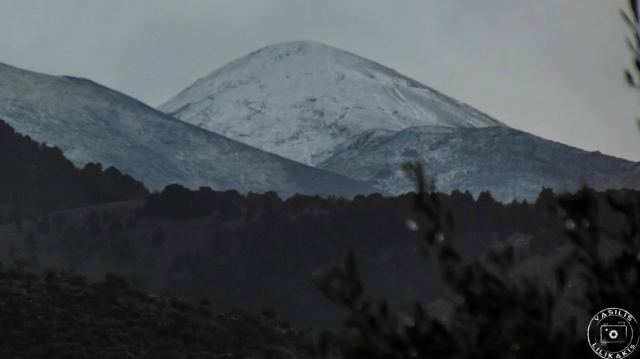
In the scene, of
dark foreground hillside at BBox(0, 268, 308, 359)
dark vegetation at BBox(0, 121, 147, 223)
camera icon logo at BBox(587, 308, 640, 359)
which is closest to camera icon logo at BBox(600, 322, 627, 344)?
camera icon logo at BBox(587, 308, 640, 359)

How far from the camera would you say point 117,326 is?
66.5 metres

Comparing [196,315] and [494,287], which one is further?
[196,315]

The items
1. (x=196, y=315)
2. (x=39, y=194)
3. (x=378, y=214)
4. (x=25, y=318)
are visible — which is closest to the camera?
(x=25, y=318)

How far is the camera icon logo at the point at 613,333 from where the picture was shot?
13117 millimetres

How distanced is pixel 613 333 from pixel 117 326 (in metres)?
54.0

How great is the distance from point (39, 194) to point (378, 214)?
32560 millimetres

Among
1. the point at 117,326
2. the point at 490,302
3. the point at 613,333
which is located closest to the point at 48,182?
the point at 117,326

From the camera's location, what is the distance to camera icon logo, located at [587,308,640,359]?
1312cm

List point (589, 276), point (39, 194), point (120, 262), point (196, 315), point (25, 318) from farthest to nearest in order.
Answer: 1. point (39, 194)
2. point (120, 262)
3. point (196, 315)
4. point (25, 318)
5. point (589, 276)

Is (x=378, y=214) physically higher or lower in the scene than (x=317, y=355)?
higher

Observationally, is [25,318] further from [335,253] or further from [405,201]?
[405,201]

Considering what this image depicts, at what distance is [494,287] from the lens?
12922 mm

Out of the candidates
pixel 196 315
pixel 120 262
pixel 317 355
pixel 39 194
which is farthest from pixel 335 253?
pixel 317 355

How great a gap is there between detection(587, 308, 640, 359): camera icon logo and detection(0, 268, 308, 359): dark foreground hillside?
47.8m
